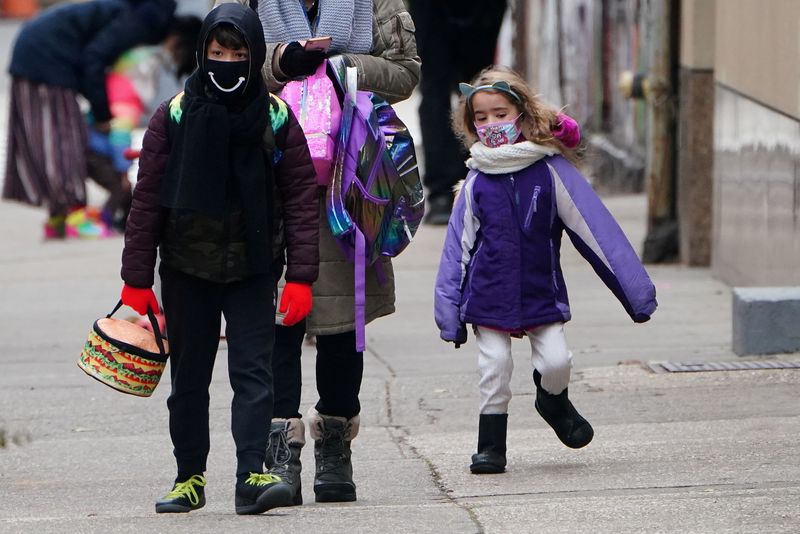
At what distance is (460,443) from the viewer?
654 centimetres

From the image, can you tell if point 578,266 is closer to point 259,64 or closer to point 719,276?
point 719,276

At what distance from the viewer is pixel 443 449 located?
21.1 ft

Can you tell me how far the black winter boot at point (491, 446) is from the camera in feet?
19.2

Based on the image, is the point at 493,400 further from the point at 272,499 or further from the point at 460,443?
the point at 272,499

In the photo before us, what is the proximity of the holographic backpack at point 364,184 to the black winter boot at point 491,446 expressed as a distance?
2.22 feet

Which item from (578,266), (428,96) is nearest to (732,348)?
(578,266)

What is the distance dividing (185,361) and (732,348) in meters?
3.69

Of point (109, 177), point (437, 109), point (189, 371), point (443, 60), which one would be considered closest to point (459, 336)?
point (189, 371)

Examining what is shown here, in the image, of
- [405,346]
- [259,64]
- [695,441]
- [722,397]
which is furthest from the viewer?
A: [405,346]

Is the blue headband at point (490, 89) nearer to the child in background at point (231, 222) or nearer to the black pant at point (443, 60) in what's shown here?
the child in background at point (231, 222)

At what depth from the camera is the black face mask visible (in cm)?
505

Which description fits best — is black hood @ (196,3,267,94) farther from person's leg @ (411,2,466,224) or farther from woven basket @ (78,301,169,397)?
person's leg @ (411,2,466,224)

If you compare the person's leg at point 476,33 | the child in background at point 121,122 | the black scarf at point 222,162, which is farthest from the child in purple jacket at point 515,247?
the person's leg at point 476,33

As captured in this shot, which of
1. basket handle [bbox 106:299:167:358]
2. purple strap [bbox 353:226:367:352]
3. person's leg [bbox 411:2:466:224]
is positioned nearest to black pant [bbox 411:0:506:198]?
person's leg [bbox 411:2:466:224]
